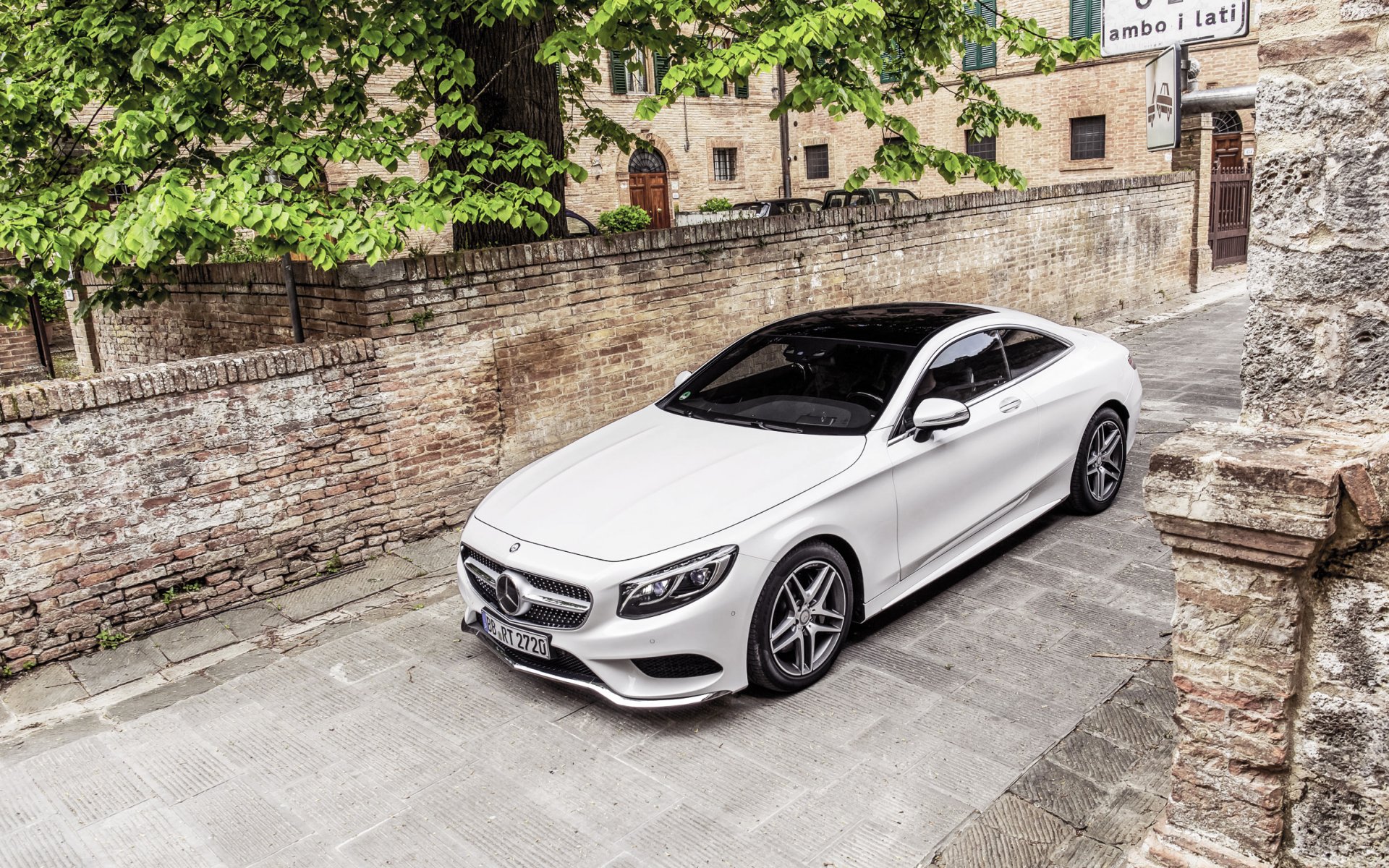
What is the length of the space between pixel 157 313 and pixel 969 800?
8.87 m

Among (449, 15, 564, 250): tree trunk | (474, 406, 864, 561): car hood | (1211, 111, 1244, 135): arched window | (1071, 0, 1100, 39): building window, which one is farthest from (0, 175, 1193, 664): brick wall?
(1211, 111, 1244, 135): arched window

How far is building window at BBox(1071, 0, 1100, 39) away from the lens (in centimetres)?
2297

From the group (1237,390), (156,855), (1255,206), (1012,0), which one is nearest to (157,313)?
(156,855)

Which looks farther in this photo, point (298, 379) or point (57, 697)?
point (298, 379)

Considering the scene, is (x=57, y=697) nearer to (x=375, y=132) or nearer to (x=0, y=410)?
(x=0, y=410)

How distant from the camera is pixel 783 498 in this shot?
451cm

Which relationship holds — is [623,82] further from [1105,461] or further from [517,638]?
[517,638]

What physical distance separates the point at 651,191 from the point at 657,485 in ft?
80.1

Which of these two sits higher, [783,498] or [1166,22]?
[1166,22]

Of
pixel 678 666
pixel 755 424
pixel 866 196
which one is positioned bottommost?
pixel 678 666

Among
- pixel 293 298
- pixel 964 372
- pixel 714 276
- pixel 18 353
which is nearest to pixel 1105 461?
pixel 964 372

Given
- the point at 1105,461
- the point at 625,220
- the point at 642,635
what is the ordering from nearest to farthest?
the point at 642,635 < the point at 1105,461 < the point at 625,220

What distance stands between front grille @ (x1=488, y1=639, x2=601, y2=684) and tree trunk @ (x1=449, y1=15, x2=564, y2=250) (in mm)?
4194

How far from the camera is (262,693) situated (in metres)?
5.01
